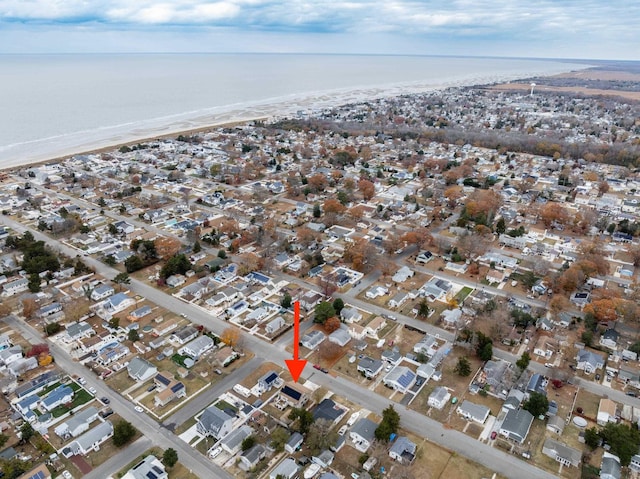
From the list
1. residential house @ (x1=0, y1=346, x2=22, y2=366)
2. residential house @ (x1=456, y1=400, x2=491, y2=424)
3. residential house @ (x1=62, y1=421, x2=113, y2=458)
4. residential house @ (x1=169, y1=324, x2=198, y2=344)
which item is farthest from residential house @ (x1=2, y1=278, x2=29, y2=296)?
residential house @ (x1=456, y1=400, x2=491, y2=424)

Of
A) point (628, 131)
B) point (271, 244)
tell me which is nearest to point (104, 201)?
point (271, 244)

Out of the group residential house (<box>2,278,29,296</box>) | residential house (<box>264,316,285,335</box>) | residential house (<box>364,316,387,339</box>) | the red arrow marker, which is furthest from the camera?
residential house (<box>2,278,29,296</box>)

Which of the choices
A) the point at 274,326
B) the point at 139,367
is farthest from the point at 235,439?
the point at 274,326

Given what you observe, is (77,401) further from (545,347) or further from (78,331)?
(545,347)

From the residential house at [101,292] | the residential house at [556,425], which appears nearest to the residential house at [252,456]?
the residential house at [556,425]

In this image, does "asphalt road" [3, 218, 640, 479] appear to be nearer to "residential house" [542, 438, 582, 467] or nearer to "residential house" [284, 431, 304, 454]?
"residential house" [542, 438, 582, 467]

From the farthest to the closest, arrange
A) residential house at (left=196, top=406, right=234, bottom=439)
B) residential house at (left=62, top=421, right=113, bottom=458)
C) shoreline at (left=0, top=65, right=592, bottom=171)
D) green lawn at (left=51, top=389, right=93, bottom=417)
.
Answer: shoreline at (left=0, top=65, right=592, bottom=171) → green lawn at (left=51, top=389, right=93, bottom=417) → residential house at (left=196, top=406, right=234, bottom=439) → residential house at (left=62, top=421, right=113, bottom=458)

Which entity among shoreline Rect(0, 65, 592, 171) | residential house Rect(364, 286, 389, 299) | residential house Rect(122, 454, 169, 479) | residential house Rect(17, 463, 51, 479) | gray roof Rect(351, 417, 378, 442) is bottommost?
residential house Rect(17, 463, 51, 479)
